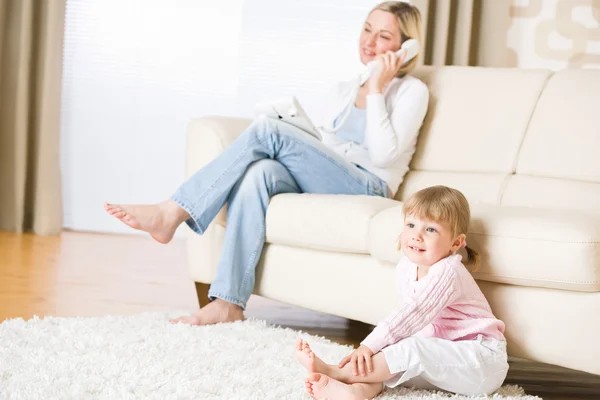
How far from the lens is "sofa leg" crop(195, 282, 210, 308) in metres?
2.68

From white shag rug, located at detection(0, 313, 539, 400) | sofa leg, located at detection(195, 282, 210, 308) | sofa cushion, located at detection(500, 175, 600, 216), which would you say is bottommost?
sofa leg, located at detection(195, 282, 210, 308)

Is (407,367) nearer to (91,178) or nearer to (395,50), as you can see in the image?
(395,50)

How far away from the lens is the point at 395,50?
9.55 ft

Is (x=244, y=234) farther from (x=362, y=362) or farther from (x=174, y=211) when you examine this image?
(x=362, y=362)

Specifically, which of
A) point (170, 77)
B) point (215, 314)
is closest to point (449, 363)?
point (215, 314)

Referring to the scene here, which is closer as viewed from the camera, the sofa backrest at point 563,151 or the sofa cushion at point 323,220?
the sofa cushion at point 323,220

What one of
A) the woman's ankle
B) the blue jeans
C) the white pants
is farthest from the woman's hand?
the white pants

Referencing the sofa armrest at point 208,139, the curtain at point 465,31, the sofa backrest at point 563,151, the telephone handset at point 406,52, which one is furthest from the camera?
the curtain at point 465,31

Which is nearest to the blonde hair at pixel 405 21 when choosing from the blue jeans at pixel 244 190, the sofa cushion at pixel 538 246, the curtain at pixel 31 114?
the blue jeans at pixel 244 190

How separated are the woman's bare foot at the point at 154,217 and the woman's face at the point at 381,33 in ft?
3.18

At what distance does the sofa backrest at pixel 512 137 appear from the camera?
8.27ft

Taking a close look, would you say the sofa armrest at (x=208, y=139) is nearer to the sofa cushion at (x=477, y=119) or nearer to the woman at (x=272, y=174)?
the woman at (x=272, y=174)

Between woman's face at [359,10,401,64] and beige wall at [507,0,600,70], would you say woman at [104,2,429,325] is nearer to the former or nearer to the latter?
woman's face at [359,10,401,64]

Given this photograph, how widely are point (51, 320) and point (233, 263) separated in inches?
21.1
